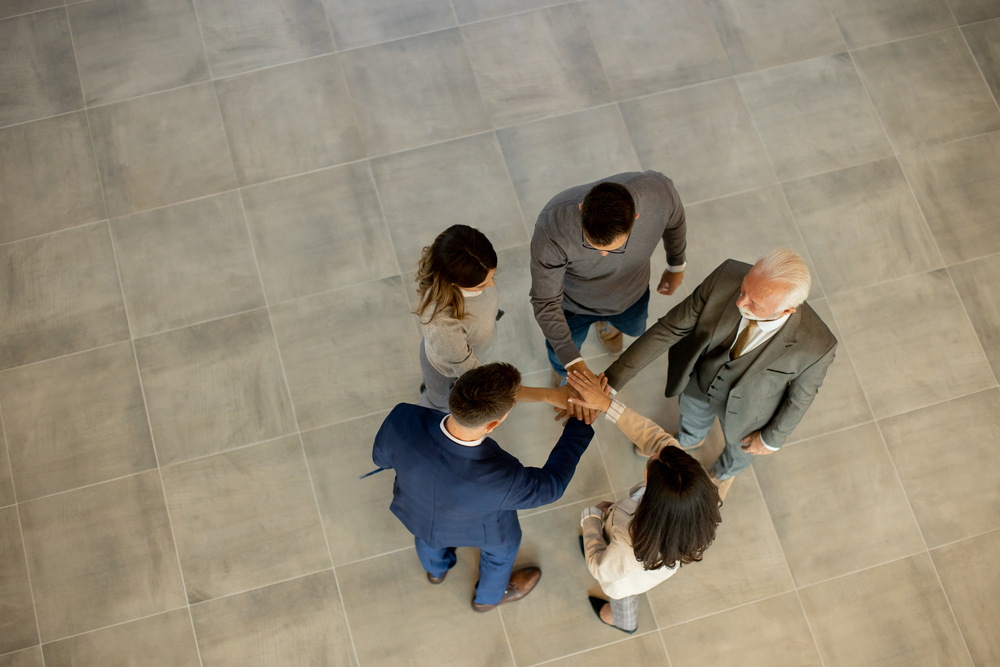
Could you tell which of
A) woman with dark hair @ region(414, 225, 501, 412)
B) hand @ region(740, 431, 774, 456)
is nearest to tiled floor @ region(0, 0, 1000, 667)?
hand @ region(740, 431, 774, 456)

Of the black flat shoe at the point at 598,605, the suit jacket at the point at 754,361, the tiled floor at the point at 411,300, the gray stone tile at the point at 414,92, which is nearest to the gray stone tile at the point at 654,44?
the tiled floor at the point at 411,300

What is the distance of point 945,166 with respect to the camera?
11.6 feet

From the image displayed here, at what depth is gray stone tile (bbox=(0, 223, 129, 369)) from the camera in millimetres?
3213

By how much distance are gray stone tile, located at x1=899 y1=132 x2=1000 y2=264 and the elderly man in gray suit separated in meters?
1.93

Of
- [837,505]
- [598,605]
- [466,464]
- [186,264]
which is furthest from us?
[186,264]

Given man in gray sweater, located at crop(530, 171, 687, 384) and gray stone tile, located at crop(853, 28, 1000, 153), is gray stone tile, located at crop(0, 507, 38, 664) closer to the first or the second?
man in gray sweater, located at crop(530, 171, 687, 384)

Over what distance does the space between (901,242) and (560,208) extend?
234 centimetres

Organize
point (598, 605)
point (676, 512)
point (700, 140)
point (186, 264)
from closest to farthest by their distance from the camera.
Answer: point (676, 512) → point (598, 605) → point (186, 264) → point (700, 140)

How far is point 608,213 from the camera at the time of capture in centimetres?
202

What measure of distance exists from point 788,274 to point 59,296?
11.4 feet

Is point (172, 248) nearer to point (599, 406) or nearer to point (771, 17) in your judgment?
point (599, 406)

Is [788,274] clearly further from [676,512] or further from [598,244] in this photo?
[676,512]

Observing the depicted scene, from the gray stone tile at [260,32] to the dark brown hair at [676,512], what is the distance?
3074 millimetres

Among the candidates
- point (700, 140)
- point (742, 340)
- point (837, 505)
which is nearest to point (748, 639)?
point (837, 505)
